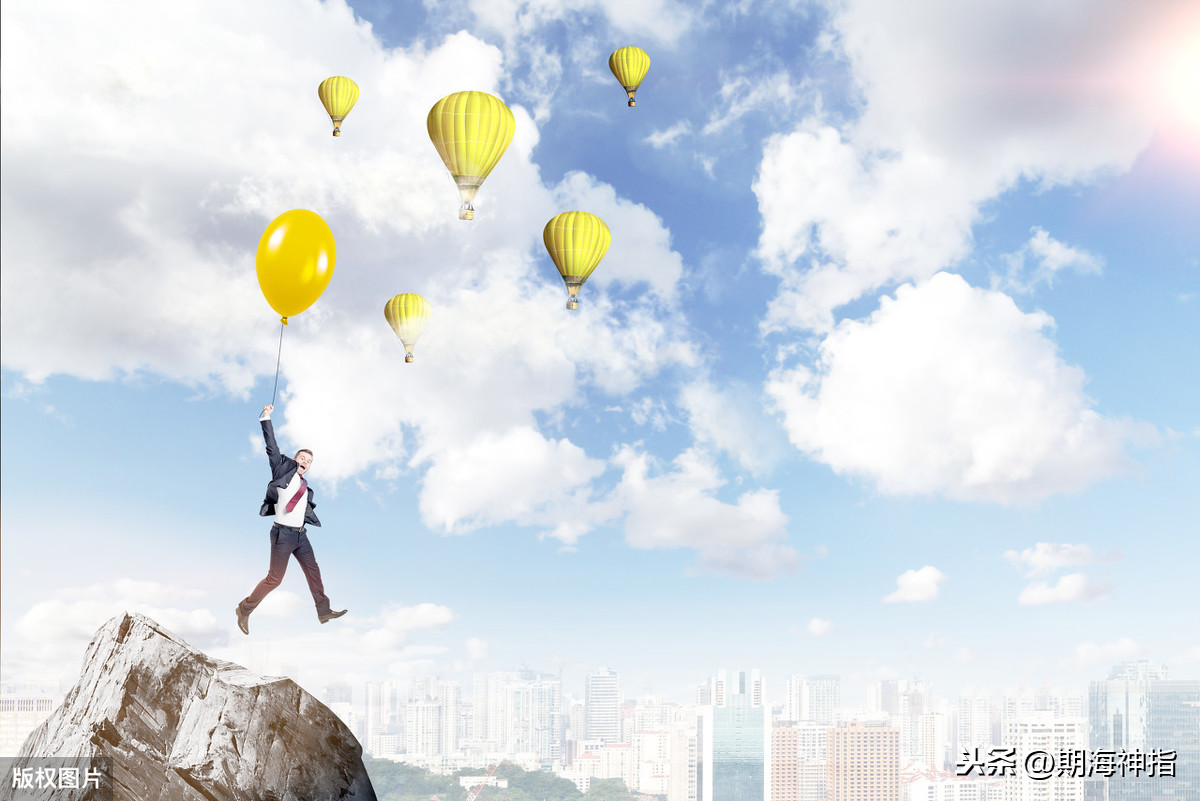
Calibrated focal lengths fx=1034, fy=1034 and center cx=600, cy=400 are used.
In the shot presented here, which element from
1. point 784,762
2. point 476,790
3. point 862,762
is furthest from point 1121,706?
point 476,790

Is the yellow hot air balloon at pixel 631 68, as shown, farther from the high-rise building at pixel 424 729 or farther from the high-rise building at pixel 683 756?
the high-rise building at pixel 424 729

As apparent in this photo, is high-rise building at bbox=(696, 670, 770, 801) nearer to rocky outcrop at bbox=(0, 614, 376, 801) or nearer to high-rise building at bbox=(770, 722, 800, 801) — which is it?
high-rise building at bbox=(770, 722, 800, 801)

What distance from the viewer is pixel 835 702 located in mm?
64625

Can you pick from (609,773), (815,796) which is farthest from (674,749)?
(815,796)

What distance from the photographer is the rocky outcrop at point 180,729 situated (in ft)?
25.8

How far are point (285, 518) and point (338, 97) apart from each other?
10.9 metres

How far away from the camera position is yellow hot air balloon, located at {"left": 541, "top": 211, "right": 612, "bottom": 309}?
15625 mm

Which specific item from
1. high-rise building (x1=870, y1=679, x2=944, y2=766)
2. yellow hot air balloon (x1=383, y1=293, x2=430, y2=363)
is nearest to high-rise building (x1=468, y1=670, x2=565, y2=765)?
high-rise building (x1=870, y1=679, x2=944, y2=766)

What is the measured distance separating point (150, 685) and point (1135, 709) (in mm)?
52348

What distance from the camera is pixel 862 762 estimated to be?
53.5m

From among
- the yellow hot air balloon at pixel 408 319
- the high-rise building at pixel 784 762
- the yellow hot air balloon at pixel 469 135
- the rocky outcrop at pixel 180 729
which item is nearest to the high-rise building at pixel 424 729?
the high-rise building at pixel 784 762

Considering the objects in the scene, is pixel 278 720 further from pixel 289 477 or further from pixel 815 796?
pixel 815 796

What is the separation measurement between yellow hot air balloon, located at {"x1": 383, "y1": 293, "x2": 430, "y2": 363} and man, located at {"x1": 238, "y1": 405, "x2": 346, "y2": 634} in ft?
21.5

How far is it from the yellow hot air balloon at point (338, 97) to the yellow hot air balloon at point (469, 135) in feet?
17.3
